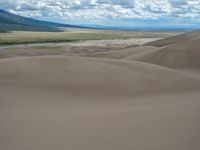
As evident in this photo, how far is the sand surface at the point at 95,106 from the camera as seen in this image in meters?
4.90

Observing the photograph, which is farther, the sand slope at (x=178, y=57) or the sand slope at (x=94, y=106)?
the sand slope at (x=178, y=57)

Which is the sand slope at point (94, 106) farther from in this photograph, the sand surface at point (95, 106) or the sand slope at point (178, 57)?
the sand slope at point (178, 57)

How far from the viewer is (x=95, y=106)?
25.2ft

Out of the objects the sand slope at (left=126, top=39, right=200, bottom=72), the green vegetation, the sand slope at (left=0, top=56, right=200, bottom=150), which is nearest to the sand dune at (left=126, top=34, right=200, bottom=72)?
the sand slope at (left=126, top=39, right=200, bottom=72)

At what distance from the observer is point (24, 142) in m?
4.80

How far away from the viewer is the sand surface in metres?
4.90

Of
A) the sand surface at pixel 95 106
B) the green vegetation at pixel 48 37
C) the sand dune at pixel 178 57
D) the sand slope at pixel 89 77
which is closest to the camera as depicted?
the sand surface at pixel 95 106

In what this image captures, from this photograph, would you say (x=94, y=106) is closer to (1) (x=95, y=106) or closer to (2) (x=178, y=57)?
(1) (x=95, y=106)

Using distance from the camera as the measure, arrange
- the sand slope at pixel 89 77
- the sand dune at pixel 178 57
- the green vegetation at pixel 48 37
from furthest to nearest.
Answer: the green vegetation at pixel 48 37 < the sand dune at pixel 178 57 < the sand slope at pixel 89 77

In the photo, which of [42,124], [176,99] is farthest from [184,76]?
[42,124]

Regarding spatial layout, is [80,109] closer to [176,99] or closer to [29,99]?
[29,99]

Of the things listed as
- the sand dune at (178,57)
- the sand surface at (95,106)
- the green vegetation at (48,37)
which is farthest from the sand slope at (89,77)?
the green vegetation at (48,37)

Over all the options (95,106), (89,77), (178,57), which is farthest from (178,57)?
(95,106)

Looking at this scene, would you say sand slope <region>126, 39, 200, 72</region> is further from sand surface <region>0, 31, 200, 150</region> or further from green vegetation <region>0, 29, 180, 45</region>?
green vegetation <region>0, 29, 180, 45</region>
